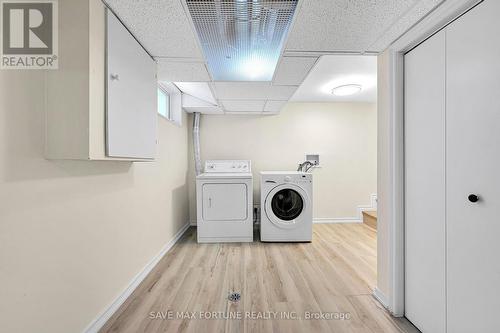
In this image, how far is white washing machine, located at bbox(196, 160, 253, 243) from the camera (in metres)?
3.04

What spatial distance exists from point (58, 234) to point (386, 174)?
1964 mm

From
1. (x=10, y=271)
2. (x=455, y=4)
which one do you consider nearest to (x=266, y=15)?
(x=455, y=4)

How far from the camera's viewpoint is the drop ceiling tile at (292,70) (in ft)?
5.93

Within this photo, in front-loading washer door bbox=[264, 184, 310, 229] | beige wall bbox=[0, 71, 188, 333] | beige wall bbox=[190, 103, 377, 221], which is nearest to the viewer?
beige wall bbox=[0, 71, 188, 333]

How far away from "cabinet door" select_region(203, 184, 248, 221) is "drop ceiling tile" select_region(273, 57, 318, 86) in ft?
4.61

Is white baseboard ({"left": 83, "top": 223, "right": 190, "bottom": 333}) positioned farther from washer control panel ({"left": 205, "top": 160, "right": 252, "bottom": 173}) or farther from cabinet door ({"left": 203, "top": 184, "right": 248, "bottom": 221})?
washer control panel ({"left": 205, "top": 160, "right": 252, "bottom": 173})

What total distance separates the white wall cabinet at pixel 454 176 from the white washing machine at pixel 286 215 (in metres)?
1.53

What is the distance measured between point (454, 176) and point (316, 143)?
2.77 meters

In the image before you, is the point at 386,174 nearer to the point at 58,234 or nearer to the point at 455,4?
the point at 455,4

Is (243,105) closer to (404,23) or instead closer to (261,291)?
(404,23)

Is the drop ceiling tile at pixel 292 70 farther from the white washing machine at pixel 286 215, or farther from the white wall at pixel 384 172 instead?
the white washing machine at pixel 286 215

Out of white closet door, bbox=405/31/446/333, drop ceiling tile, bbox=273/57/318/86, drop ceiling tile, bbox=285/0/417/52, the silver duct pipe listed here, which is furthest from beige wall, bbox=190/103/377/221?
white closet door, bbox=405/31/446/333

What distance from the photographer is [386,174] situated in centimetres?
163

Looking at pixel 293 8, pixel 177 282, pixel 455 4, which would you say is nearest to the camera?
pixel 455 4
